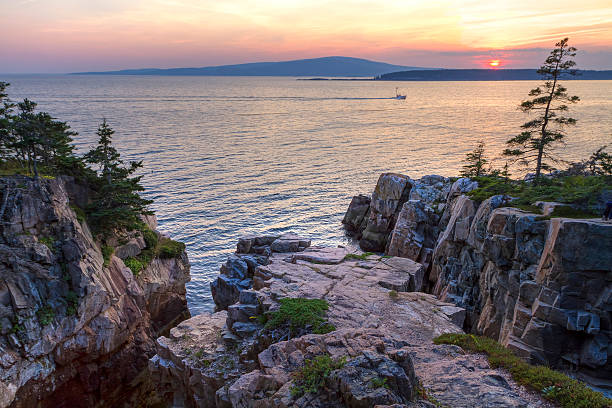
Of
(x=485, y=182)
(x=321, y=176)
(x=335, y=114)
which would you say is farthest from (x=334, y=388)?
(x=335, y=114)

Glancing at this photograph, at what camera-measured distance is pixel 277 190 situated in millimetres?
62281

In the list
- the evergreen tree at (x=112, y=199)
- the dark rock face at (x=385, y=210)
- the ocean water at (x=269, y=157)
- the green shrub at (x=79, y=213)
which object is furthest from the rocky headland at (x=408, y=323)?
the ocean water at (x=269, y=157)

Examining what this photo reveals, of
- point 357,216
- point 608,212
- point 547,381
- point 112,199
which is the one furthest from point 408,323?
point 357,216

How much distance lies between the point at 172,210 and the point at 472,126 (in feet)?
357

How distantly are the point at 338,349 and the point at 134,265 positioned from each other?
865 inches

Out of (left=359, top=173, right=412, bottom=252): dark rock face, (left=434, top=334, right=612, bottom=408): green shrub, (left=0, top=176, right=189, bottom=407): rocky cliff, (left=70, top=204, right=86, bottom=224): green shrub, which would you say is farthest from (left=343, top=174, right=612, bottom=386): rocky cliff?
(left=70, top=204, right=86, bottom=224): green shrub

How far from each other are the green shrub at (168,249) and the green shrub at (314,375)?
23738 millimetres

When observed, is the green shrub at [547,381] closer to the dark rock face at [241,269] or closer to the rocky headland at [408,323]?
the rocky headland at [408,323]

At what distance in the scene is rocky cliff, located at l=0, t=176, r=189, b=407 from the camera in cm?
2123

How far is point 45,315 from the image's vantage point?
22.2m

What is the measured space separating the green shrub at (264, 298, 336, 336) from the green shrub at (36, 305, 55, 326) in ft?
44.2

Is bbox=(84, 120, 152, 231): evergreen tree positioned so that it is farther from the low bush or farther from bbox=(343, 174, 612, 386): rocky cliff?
the low bush

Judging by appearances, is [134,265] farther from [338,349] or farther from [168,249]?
[338,349]

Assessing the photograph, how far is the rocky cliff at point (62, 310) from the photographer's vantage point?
69.7 feet
